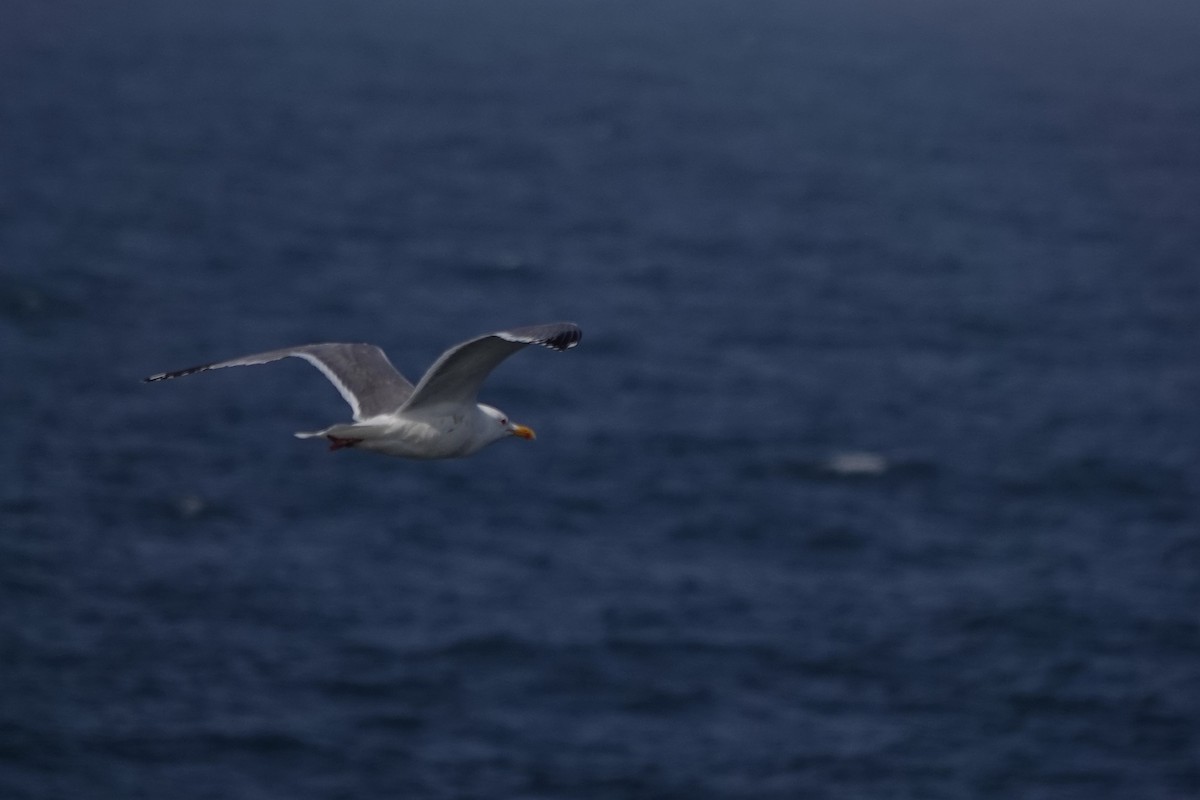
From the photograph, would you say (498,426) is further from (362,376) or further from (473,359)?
(473,359)

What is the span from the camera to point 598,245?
99.6m

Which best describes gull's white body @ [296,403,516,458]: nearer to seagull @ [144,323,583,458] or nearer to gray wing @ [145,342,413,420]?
seagull @ [144,323,583,458]

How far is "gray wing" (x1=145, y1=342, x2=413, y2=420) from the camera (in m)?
21.5

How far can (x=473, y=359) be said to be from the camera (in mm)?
20109

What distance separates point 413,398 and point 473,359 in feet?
3.18

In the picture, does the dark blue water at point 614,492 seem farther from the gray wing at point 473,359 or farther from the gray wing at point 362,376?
the gray wing at point 473,359

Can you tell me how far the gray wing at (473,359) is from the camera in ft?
61.2

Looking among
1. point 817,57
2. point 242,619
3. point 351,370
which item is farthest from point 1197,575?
point 817,57

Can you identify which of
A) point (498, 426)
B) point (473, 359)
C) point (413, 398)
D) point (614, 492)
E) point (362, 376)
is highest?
point (473, 359)

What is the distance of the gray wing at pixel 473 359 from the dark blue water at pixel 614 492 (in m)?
28.9

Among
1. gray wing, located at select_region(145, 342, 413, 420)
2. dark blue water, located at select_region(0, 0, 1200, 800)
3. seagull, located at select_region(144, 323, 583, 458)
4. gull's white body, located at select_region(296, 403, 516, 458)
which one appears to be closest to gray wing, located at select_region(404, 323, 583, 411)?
seagull, located at select_region(144, 323, 583, 458)

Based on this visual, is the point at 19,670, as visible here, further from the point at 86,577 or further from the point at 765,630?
the point at 765,630

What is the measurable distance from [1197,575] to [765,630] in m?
15.2

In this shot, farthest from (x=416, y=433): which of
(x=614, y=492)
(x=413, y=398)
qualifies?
(x=614, y=492)
